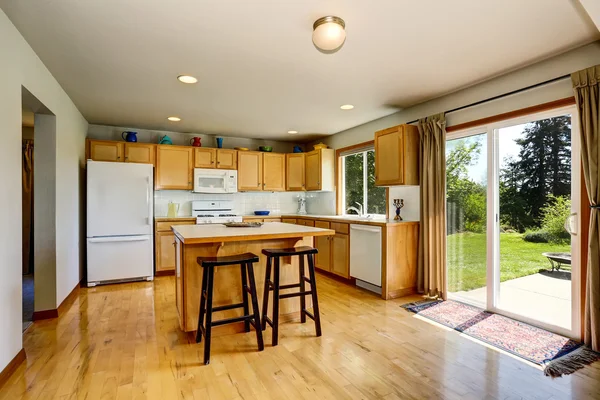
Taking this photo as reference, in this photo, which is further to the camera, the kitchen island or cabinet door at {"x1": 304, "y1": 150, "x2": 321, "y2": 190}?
cabinet door at {"x1": 304, "y1": 150, "x2": 321, "y2": 190}

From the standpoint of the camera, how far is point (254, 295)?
239 centimetres

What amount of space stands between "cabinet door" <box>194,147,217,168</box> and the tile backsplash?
1.88 feet

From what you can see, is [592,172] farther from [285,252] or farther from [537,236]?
[285,252]

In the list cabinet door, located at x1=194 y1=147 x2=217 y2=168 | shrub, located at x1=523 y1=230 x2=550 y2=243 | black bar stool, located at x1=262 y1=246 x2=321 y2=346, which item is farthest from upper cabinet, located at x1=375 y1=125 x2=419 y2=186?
cabinet door, located at x1=194 y1=147 x2=217 y2=168

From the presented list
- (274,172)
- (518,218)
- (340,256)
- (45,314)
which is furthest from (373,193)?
(45,314)

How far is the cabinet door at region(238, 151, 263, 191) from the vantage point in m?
5.57

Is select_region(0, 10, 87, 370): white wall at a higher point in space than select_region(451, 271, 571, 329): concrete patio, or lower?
higher

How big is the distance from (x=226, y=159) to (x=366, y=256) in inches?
116

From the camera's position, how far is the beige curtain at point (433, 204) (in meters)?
3.50

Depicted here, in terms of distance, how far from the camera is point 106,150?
4.68m

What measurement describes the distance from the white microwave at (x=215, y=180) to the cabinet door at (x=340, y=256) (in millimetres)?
2042

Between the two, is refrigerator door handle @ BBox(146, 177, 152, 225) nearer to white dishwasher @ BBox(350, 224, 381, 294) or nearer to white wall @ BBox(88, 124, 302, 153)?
white wall @ BBox(88, 124, 302, 153)

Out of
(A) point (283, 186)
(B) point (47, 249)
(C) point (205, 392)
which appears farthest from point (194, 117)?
(C) point (205, 392)

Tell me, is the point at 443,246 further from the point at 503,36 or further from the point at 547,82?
the point at 503,36
